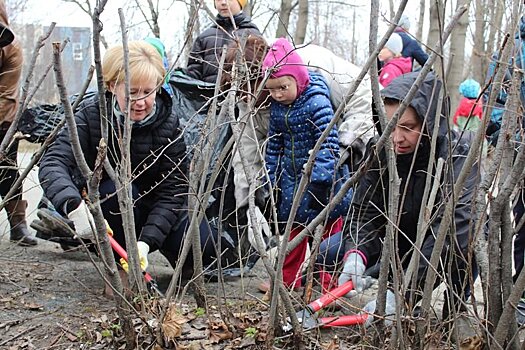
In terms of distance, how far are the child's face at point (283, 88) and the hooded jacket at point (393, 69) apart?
2630 millimetres

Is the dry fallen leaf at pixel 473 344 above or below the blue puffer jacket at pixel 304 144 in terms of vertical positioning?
below

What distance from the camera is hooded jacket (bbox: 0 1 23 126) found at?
Answer: 3.93 m

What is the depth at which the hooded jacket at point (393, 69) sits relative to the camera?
5.74 m

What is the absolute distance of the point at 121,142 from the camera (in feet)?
7.58

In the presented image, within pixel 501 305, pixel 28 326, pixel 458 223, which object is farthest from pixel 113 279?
pixel 458 223

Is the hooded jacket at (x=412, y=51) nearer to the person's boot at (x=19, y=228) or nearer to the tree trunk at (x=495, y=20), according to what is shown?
the tree trunk at (x=495, y=20)

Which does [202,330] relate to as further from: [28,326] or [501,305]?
[501,305]

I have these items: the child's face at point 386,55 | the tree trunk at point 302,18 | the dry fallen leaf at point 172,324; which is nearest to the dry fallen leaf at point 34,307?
the dry fallen leaf at point 172,324

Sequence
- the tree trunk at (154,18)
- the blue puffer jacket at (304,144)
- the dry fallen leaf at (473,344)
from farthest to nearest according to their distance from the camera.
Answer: the tree trunk at (154,18) < the blue puffer jacket at (304,144) < the dry fallen leaf at (473,344)

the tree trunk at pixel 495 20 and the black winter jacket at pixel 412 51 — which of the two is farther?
the black winter jacket at pixel 412 51

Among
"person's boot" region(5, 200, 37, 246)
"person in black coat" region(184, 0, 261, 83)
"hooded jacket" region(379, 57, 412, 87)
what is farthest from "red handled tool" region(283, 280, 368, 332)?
"hooded jacket" region(379, 57, 412, 87)

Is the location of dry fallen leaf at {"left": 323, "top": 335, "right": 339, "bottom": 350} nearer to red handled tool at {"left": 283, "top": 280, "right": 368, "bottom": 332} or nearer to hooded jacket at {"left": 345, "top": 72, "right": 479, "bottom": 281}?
red handled tool at {"left": 283, "top": 280, "right": 368, "bottom": 332}

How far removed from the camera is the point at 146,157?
3.13 metres

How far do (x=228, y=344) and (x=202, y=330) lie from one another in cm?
13
